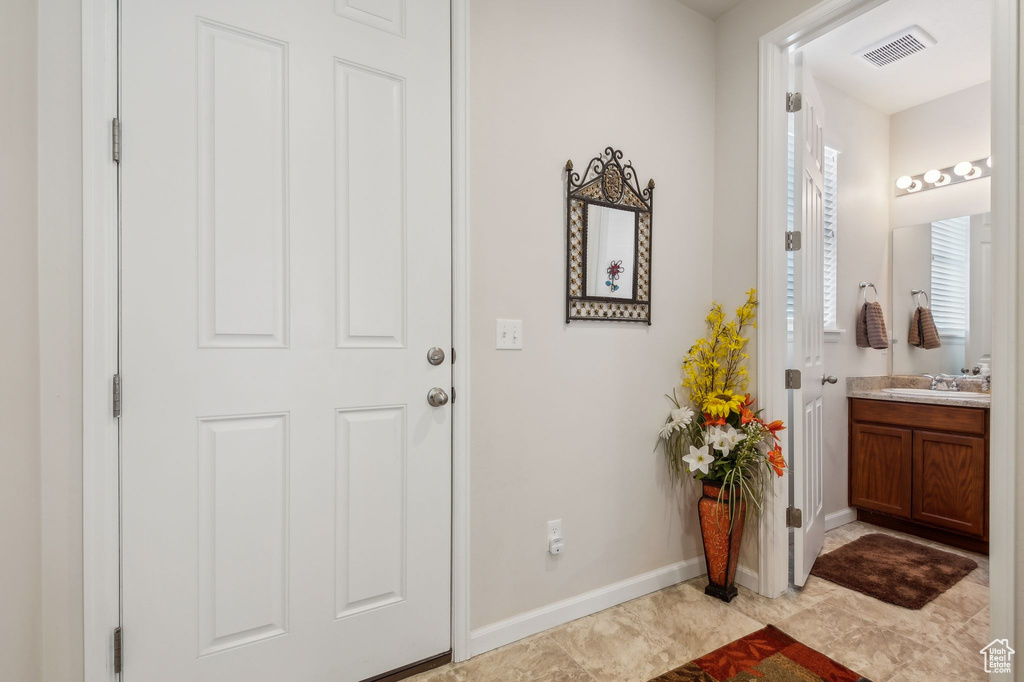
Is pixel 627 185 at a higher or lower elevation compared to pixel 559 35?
lower

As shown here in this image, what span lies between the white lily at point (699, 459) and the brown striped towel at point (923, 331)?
2187mm

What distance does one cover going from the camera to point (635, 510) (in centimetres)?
220

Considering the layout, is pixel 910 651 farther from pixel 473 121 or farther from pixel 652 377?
pixel 473 121

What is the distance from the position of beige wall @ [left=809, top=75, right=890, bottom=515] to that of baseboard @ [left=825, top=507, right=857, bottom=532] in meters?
0.03

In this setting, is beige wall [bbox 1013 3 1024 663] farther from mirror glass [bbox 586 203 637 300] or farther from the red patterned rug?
mirror glass [bbox 586 203 637 300]

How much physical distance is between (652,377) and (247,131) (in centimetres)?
173

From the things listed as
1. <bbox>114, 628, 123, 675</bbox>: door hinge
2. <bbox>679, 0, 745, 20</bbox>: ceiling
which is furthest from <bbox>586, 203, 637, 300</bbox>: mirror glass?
<bbox>114, 628, 123, 675</bbox>: door hinge

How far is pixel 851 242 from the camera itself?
3.21 metres

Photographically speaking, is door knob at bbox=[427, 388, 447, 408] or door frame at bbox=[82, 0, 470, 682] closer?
door frame at bbox=[82, 0, 470, 682]

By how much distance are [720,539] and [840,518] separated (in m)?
1.56

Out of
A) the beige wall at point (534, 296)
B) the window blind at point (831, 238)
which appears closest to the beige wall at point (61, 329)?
the beige wall at point (534, 296)

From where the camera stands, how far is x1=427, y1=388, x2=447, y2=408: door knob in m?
1.68

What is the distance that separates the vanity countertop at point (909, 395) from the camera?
2715 millimetres

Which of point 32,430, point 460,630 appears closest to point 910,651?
point 460,630
